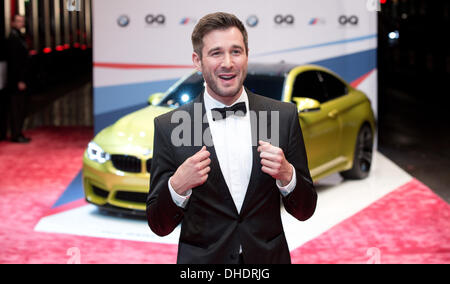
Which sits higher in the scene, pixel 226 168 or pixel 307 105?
pixel 226 168

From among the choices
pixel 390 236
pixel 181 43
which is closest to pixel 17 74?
pixel 181 43

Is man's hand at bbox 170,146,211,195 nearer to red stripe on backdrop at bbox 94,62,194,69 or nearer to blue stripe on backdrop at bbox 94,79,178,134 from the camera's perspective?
red stripe on backdrop at bbox 94,62,194,69

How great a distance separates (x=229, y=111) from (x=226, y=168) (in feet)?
0.63

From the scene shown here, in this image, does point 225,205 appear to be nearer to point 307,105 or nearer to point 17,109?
point 307,105

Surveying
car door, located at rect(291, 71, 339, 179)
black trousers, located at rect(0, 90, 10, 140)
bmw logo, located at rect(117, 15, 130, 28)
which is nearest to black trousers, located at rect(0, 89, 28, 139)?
black trousers, located at rect(0, 90, 10, 140)

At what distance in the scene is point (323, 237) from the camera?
552cm

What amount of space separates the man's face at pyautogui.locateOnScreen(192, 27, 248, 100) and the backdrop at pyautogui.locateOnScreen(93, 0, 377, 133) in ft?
16.3

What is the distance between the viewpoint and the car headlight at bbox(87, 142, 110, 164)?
5.79m

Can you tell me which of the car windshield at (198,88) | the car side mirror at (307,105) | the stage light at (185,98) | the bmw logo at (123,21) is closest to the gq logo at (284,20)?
the car windshield at (198,88)

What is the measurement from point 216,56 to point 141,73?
20.1ft

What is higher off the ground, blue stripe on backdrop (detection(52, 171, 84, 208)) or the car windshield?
the car windshield

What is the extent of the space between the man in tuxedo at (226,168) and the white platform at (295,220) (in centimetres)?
291

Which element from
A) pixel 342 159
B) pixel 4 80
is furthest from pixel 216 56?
pixel 4 80
